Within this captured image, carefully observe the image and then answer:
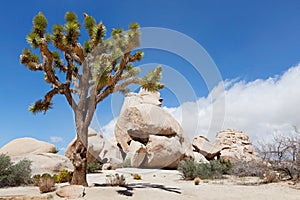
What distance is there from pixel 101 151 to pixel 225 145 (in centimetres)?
1229

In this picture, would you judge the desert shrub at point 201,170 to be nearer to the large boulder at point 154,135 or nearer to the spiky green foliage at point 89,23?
the large boulder at point 154,135

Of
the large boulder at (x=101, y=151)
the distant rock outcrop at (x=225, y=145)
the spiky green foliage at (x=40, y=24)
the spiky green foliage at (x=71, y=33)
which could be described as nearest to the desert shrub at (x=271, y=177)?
the spiky green foliage at (x=71, y=33)

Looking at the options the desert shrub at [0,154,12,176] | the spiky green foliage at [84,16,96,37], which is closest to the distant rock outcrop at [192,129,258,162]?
the desert shrub at [0,154,12,176]

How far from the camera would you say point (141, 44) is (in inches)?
442

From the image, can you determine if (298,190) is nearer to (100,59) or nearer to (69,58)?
(100,59)

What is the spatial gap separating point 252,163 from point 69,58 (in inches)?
382

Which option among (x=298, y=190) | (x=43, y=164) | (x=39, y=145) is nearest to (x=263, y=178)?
(x=298, y=190)

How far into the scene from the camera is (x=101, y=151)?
76.3 ft

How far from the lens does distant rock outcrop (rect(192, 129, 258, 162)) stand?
2634 centimetres

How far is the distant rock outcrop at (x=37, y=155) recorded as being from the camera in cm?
1577

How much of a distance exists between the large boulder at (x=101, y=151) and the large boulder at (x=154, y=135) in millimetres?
889

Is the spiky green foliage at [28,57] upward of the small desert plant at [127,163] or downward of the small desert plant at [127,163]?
upward

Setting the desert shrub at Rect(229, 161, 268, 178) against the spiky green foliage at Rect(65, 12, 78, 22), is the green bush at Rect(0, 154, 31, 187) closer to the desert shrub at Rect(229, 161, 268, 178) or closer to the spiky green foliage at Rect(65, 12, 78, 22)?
the spiky green foliage at Rect(65, 12, 78, 22)

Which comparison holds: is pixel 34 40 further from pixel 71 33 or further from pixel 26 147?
pixel 26 147
